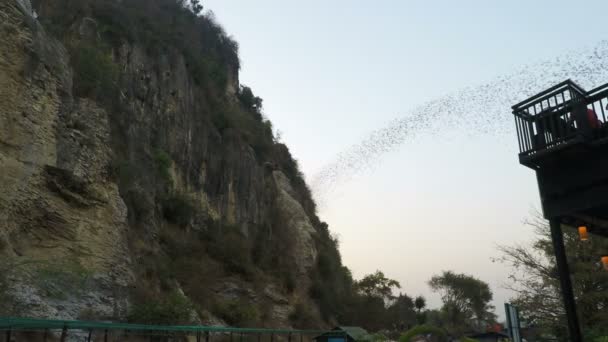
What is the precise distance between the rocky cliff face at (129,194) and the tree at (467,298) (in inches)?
1454

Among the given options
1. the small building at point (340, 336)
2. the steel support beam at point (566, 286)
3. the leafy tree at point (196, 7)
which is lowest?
the small building at point (340, 336)

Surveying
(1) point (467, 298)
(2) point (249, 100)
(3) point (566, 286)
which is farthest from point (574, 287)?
(1) point (467, 298)

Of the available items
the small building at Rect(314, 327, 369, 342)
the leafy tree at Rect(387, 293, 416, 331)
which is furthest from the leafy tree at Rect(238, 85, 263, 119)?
the small building at Rect(314, 327, 369, 342)

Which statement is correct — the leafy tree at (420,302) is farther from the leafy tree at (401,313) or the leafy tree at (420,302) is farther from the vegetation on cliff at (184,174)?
the vegetation on cliff at (184,174)

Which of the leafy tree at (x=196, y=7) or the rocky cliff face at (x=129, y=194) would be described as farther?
the leafy tree at (x=196, y=7)

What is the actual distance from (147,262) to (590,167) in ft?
54.3

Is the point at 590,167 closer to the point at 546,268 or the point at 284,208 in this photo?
the point at 546,268

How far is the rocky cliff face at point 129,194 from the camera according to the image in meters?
14.3

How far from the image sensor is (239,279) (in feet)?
95.4

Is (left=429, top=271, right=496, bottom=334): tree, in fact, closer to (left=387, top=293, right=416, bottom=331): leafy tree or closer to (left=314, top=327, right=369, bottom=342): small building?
(left=387, top=293, right=416, bottom=331): leafy tree

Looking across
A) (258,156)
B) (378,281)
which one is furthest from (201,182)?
(378,281)

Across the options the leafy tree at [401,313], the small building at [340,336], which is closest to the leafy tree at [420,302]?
the leafy tree at [401,313]

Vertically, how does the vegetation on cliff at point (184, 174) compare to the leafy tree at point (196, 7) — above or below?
below

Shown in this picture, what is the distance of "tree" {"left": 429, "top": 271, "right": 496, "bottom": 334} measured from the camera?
68375 millimetres
